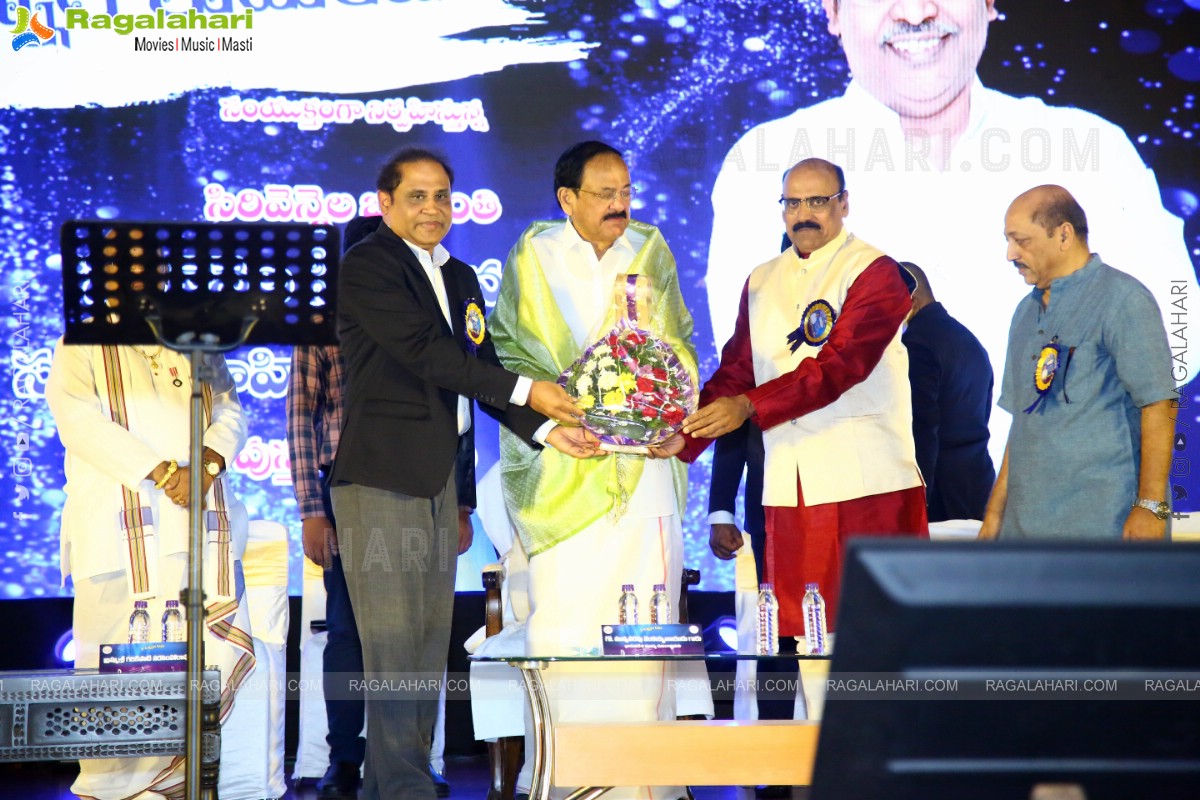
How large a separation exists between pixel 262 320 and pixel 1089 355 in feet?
6.54

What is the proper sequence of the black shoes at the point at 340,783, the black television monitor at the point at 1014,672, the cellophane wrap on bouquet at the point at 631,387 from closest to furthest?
the black television monitor at the point at 1014,672, the cellophane wrap on bouquet at the point at 631,387, the black shoes at the point at 340,783

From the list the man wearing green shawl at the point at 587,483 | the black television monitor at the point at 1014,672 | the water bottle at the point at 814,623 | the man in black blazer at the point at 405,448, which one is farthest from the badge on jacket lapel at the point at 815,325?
the black television monitor at the point at 1014,672

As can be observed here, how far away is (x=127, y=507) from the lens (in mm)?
3574

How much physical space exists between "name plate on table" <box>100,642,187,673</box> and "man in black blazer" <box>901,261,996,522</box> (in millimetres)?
2867

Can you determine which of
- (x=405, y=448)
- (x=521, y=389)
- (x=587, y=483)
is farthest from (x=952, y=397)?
(x=405, y=448)

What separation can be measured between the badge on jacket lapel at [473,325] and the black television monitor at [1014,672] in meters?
2.83

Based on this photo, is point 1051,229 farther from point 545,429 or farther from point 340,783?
point 340,783

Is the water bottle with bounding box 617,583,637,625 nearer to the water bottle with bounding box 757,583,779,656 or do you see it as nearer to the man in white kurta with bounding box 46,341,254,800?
the water bottle with bounding box 757,583,779,656

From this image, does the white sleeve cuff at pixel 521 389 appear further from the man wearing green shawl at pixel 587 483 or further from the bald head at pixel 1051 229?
the bald head at pixel 1051 229

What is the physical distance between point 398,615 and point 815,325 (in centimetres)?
141

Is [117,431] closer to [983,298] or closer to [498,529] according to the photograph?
[498,529]

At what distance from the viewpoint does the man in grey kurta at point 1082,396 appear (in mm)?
3145

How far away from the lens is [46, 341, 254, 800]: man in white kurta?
355 centimetres

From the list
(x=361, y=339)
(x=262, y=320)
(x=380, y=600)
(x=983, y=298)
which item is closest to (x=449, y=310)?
(x=361, y=339)
